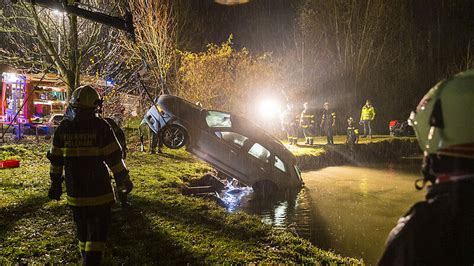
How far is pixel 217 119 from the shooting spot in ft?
29.3

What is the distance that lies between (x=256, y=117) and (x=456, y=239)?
18.9 m

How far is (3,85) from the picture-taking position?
60.1ft

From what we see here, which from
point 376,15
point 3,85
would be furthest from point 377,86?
point 3,85

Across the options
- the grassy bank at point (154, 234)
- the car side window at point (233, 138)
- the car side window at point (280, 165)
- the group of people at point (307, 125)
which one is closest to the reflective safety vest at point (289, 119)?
the group of people at point (307, 125)

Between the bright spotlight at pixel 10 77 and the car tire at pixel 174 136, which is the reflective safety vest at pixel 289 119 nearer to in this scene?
the car tire at pixel 174 136

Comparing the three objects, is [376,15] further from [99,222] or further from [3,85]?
[99,222]

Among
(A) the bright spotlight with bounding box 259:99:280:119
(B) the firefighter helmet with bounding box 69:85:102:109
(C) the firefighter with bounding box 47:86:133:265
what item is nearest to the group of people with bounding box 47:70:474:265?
(C) the firefighter with bounding box 47:86:133:265

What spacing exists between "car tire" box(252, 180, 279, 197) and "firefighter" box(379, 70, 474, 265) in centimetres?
740

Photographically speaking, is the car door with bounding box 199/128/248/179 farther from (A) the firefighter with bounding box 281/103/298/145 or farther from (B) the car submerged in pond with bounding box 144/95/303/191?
(A) the firefighter with bounding box 281/103/298/145

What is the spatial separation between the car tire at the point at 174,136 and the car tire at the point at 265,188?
211cm

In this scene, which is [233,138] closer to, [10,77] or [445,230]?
[445,230]

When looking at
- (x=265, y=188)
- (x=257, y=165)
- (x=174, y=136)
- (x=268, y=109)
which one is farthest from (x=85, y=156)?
(x=268, y=109)

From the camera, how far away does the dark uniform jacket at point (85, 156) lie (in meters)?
3.52

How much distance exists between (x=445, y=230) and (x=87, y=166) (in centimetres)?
305
